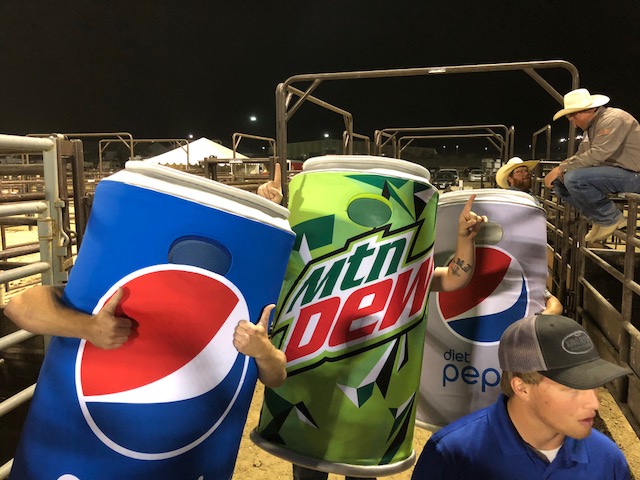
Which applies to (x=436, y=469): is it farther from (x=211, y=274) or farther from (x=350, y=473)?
(x=211, y=274)

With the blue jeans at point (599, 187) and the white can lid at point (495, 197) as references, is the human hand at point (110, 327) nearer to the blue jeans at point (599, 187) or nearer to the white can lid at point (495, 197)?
the white can lid at point (495, 197)

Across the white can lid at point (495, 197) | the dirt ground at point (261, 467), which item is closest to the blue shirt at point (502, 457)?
the white can lid at point (495, 197)

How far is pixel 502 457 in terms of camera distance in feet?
4.21

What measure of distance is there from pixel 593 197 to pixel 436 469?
3.01 metres

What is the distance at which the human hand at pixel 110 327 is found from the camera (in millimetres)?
1165

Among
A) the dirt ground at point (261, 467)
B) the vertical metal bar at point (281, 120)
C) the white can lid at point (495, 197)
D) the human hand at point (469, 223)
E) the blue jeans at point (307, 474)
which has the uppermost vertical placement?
the vertical metal bar at point (281, 120)

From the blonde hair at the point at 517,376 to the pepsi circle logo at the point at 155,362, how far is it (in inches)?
29.6

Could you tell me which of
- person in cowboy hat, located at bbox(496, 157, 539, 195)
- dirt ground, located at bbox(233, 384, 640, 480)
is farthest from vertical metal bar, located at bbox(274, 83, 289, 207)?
dirt ground, located at bbox(233, 384, 640, 480)

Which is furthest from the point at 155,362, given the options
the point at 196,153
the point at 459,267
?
the point at 196,153

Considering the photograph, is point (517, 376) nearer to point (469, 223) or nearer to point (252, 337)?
point (252, 337)

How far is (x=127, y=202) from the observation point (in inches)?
46.9

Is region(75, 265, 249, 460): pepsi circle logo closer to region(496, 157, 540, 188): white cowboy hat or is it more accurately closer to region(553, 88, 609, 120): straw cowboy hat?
region(553, 88, 609, 120): straw cowboy hat

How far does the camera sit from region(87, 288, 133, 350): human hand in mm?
1165

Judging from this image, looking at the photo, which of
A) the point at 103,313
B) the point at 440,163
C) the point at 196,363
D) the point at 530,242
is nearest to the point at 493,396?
the point at 530,242
